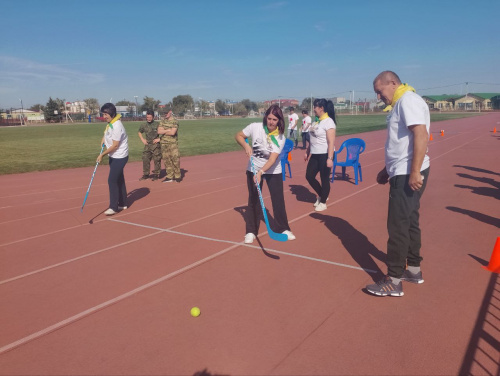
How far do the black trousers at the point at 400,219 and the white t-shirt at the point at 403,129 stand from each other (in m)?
0.11

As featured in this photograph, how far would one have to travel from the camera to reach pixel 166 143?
33.7 ft

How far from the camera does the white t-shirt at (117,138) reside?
6793 millimetres

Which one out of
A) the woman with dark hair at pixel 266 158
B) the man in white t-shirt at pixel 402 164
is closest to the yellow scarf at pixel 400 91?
the man in white t-shirt at pixel 402 164

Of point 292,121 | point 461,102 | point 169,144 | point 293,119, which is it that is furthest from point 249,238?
point 461,102

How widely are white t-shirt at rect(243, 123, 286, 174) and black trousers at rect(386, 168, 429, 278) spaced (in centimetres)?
169

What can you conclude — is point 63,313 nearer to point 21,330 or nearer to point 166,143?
point 21,330

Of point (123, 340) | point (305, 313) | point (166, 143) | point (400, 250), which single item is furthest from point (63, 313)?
point (166, 143)

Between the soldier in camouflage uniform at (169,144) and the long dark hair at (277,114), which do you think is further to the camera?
the soldier in camouflage uniform at (169,144)

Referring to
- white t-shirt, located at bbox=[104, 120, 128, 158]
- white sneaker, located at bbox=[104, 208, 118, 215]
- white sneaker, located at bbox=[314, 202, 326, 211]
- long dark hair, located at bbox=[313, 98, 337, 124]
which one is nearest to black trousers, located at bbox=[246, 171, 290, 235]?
white sneaker, located at bbox=[314, 202, 326, 211]

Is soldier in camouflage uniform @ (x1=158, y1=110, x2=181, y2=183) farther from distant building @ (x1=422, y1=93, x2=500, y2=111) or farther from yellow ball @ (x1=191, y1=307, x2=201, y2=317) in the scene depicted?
distant building @ (x1=422, y1=93, x2=500, y2=111)

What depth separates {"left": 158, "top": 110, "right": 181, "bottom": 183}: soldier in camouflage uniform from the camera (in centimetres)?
1012

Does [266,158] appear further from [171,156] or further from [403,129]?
[171,156]

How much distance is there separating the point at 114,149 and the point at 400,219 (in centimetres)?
531

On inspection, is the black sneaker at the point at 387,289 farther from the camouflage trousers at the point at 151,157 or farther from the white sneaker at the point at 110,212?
the camouflage trousers at the point at 151,157
